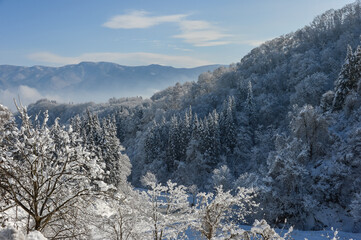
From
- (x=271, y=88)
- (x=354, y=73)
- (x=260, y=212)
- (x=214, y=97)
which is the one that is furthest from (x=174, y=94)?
(x=260, y=212)

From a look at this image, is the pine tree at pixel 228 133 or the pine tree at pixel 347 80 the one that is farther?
the pine tree at pixel 228 133

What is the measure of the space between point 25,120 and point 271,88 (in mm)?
77620

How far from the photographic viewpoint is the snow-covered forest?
575 cm

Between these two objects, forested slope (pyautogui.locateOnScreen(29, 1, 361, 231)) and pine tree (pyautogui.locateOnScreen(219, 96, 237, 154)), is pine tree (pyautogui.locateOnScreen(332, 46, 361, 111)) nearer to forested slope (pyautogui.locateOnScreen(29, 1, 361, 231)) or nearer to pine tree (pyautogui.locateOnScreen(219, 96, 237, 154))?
forested slope (pyautogui.locateOnScreen(29, 1, 361, 231))

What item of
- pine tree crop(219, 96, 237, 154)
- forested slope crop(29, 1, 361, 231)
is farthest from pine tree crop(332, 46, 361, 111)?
pine tree crop(219, 96, 237, 154)

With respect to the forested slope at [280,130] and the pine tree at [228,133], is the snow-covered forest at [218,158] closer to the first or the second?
the forested slope at [280,130]

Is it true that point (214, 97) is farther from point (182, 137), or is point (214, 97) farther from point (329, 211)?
point (329, 211)

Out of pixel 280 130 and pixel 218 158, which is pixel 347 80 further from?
pixel 218 158

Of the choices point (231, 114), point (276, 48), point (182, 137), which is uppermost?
point (276, 48)

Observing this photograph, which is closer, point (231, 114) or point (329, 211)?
point (329, 211)

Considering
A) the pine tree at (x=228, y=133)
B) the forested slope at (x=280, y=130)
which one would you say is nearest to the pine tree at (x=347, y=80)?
the forested slope at (x=280, y=130)

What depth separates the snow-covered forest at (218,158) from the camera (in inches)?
226

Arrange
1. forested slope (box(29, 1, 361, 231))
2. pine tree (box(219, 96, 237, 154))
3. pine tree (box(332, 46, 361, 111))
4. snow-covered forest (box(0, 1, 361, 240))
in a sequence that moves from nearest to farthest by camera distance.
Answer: snow-covered forest (box(0, 1, 361, 240)) → forested slope (box(29, 1, 361, 231)) → pine tree (box(332, 46, 361, 111)) → pine tree (box(219, 96, 237, 154))

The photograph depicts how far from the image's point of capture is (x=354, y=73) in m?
35.6
